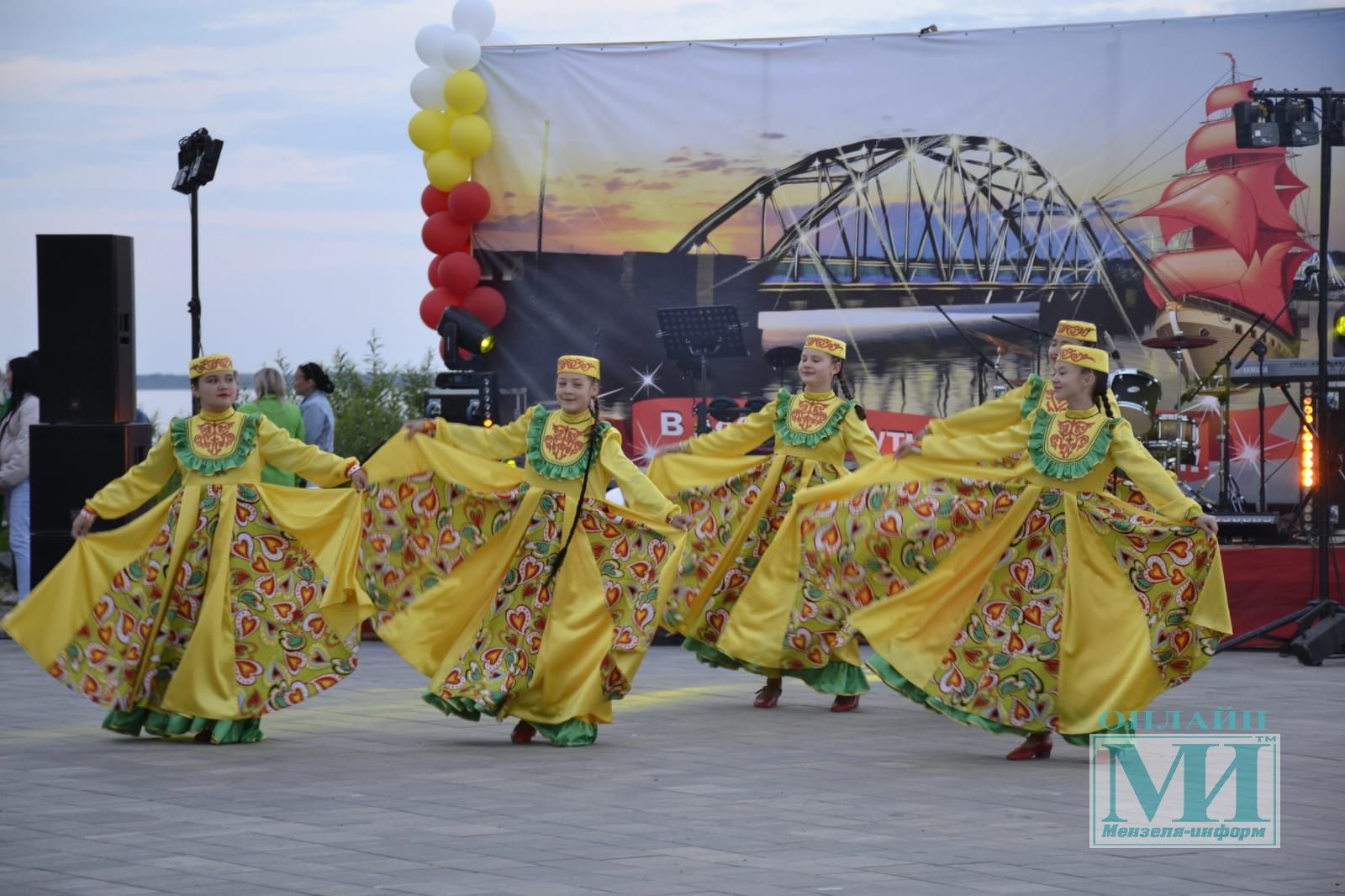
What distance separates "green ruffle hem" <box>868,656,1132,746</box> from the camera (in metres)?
5.88

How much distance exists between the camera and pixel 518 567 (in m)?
6.37

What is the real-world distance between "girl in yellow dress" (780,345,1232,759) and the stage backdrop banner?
391cm

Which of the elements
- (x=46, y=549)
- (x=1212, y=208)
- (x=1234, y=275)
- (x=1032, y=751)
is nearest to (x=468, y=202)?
(x=46, y=549)

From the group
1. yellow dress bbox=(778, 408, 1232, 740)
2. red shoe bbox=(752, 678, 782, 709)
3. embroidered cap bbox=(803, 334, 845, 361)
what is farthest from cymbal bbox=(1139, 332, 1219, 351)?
yellow dress bbox=(778, 408, 1232, 740)

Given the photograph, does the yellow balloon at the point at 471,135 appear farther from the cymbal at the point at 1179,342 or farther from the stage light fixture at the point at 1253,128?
the stage light fixture at the point at 1253,128

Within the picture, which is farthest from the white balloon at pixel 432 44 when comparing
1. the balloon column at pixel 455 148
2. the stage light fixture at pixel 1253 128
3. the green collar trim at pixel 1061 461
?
the green collar trim at pixel 1061 461

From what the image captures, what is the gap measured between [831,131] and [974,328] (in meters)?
1.54

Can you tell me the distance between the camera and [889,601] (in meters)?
6.38

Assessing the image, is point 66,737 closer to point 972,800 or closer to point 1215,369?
point 972,800

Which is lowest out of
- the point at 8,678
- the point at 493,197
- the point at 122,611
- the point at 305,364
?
the point at 8,678

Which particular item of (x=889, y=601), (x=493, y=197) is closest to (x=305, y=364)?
(x=493, y=197)

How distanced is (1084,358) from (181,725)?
138 inches

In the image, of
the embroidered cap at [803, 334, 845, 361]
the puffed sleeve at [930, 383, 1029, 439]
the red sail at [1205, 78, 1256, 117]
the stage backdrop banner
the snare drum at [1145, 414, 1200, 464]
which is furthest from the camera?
the stage backdrop banner

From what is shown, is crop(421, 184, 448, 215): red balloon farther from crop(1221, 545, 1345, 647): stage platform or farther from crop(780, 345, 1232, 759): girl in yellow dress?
crop(780, 345, 1232, 759): girl in yellow dress
